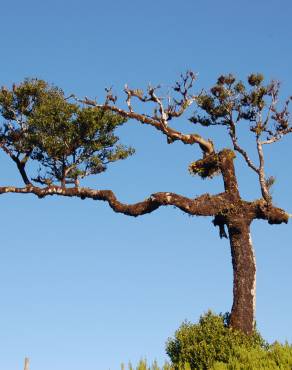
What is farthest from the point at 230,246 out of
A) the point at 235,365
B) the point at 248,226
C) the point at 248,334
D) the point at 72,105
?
the point at 72,105

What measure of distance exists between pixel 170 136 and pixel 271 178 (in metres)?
6.58

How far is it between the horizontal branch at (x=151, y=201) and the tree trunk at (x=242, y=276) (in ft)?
4.98

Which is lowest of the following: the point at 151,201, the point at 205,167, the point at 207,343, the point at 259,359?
the point at 259,359

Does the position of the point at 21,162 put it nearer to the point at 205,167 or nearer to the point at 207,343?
the point at 205,167

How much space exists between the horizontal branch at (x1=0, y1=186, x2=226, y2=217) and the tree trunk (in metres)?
1.52

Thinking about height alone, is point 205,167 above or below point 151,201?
above

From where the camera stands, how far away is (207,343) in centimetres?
3081

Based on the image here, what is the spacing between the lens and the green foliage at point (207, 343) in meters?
30.1

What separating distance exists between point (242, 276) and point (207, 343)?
4.09 m

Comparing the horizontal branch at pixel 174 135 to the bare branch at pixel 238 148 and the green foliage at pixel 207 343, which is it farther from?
the green foliage at pixel 207 343

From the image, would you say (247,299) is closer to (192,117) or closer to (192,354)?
(192,354)

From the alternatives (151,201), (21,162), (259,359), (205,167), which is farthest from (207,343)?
(21,162)

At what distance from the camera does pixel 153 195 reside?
3666 centimetres

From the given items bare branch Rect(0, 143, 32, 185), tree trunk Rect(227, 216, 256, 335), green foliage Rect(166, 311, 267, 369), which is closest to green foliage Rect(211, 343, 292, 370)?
green foliage Rect(166, 311, 267, 369)
